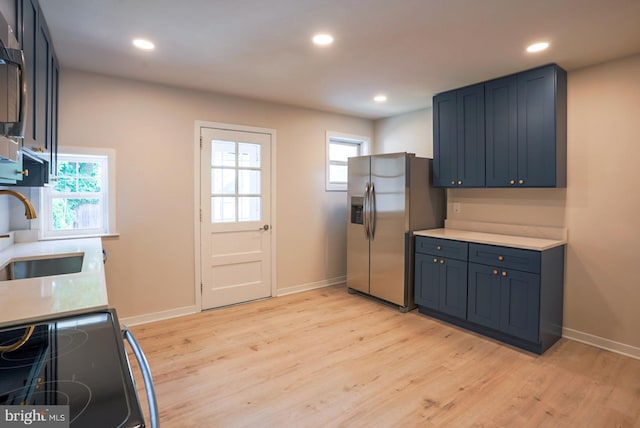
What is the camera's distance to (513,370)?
2.62m

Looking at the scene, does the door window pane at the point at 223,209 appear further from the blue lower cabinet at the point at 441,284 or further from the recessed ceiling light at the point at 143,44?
the blue lower cabinet at the point at 441,284

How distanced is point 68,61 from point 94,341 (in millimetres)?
2917

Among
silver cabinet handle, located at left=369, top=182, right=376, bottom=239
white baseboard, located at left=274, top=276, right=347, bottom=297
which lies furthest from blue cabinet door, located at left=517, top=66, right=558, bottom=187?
white baseboard, located at left=274, top=276, right=347, bottom=297

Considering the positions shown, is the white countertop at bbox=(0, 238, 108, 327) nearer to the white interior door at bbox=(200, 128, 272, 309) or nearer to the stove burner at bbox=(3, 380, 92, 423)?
the stove burner at bbox=(3, 380, 92, 423)

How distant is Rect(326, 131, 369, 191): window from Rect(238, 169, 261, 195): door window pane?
1060mm

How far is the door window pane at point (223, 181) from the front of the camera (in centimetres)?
392

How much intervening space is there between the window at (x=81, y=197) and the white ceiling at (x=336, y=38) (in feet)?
2.72

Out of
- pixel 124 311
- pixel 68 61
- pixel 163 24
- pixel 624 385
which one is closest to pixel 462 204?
pixel 624 385

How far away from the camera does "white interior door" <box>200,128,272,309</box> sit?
3893mm

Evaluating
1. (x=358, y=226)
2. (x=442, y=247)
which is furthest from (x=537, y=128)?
(x=358, y=226)

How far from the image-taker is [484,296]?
318 centimetres

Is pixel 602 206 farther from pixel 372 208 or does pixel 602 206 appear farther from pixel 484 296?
pixel 372 208

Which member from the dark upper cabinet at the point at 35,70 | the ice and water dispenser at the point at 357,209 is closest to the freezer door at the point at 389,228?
the ice and water dispenser at the point at 357,209

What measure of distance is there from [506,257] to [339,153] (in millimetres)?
2748
